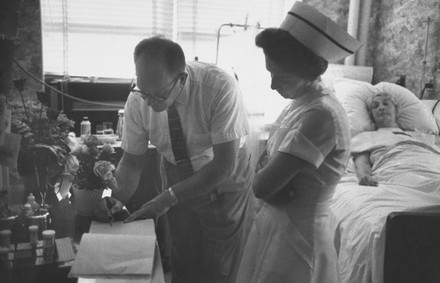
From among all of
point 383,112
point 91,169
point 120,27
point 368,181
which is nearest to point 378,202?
point 368,181

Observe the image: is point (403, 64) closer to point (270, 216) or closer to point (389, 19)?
point (389, 19)

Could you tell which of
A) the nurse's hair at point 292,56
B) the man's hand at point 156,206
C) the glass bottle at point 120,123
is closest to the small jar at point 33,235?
the man's hand at point 156,206

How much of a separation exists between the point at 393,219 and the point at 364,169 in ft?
2.91

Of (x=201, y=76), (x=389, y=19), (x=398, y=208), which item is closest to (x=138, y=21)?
(x=201, y=76)

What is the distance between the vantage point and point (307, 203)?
1190 mm

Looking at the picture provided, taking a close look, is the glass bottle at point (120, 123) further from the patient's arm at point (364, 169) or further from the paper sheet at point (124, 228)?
the patient's arm at point (364, 169)

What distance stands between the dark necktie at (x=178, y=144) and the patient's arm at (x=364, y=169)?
1092 mm

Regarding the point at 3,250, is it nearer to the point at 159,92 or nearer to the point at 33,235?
the point at 33,235

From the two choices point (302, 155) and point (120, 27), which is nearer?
point (302, 155)

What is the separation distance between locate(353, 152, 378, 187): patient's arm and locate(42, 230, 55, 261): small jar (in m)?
1.66

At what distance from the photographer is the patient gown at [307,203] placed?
1.09 meters

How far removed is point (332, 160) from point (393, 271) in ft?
2.34

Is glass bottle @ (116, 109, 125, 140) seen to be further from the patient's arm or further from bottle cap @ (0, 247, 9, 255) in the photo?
bottle cap @ (0, 247, 9, 255)

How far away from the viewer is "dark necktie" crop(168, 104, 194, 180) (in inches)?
58.1
